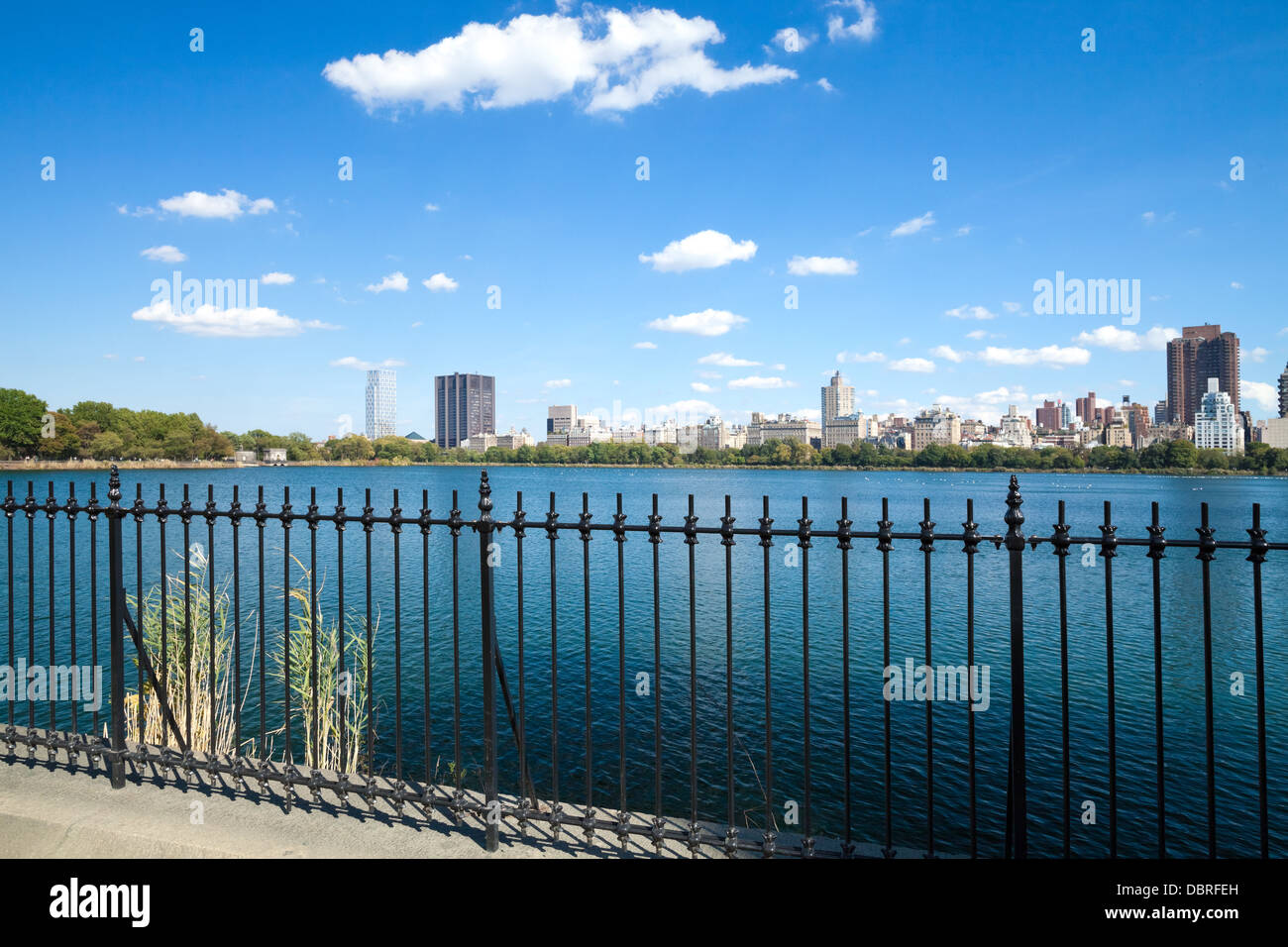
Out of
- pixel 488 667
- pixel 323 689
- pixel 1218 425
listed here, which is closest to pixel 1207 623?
pixel 488 667

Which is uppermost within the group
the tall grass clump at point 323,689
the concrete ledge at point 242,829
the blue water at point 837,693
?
the concrete ledge at point 242,829

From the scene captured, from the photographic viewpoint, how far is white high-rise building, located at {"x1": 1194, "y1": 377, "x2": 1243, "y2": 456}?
174 metres

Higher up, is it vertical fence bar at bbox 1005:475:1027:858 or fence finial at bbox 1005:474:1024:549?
fence finial at bbox 1005:474:1024:549

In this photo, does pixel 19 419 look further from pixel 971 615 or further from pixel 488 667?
pixel 971 615

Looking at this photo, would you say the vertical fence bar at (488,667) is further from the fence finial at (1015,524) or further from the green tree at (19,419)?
the green tree at (19,419)

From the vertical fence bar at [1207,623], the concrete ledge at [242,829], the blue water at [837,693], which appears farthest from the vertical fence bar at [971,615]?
the blue water at [837,693]

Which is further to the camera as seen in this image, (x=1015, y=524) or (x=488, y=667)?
(x=488, y=667)

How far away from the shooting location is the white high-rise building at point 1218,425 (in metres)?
174

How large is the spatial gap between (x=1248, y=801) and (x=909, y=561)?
84.0 ft

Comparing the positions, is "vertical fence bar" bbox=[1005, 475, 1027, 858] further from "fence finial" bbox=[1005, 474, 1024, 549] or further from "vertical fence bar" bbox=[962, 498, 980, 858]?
"vertical fence bar" bbox=[962, 498, 980, 858]

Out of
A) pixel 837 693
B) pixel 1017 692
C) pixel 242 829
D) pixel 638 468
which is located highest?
pixel 1017 692

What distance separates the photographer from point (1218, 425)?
175m

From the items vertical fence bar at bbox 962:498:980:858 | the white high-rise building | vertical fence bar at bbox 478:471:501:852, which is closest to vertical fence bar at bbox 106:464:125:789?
vertical fence bar at bbox 478:471:501:852
